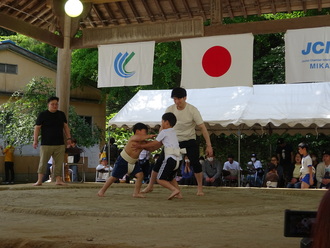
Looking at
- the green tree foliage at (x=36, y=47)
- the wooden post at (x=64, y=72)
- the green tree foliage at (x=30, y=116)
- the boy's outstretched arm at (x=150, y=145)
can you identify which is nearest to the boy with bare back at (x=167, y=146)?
the boy's outstretched arm at (x=150, y=145)

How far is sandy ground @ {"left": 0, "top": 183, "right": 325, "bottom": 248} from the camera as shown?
3.19 meters

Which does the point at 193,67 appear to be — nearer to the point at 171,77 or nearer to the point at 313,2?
the point at 313,2

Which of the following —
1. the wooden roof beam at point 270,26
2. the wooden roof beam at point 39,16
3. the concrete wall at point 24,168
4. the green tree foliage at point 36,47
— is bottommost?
the concrete wall at point 24,168

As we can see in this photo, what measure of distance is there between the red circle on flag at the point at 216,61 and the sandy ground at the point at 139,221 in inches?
97.7

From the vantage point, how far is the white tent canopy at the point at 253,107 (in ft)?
35.9

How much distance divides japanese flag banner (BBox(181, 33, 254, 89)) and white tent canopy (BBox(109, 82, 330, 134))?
250 cm

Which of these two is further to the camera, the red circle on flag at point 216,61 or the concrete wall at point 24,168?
the concrete wall at point 24,168

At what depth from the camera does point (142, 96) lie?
42.9ft

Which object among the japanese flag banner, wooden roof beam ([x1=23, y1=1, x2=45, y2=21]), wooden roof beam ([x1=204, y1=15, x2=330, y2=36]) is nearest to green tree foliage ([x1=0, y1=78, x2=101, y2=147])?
wooden roof beam ([x1=23, y1=1, x2=45, y2=21])

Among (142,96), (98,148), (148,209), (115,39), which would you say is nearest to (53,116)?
(115,39)

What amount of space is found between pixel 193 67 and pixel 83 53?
416 inches

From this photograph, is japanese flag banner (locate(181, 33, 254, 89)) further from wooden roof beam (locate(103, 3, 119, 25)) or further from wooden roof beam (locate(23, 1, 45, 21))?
wooden roof beam (locate(23, 1, 45, 21))

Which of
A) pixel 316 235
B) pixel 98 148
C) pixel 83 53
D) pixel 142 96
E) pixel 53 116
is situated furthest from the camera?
pixel 98 148

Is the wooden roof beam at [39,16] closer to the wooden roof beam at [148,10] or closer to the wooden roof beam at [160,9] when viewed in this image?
the wooden roof beam at [148,10]
